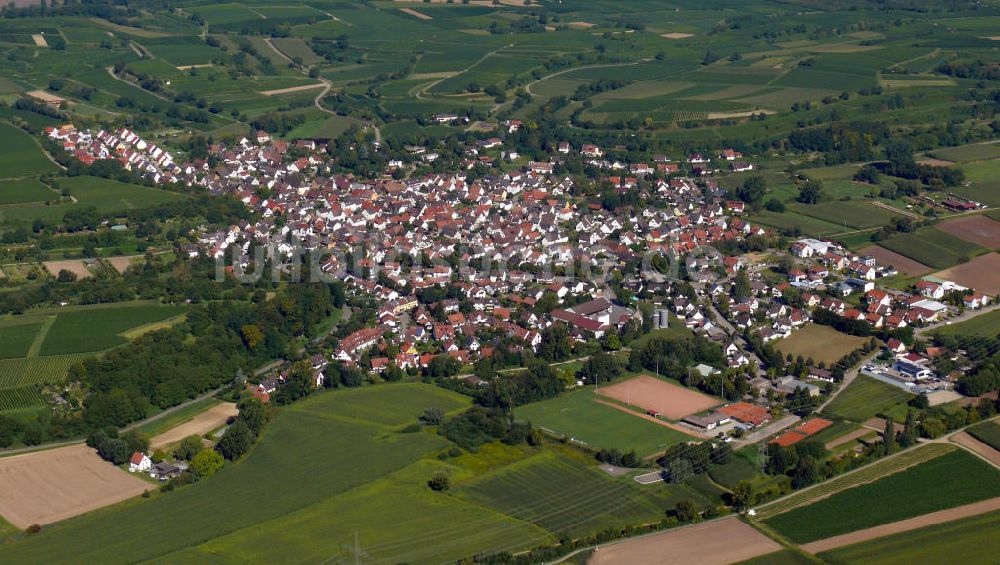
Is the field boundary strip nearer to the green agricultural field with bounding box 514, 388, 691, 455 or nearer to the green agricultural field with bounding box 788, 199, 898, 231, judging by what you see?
the green agricultural field with bounding box 514, 388, 691, 455

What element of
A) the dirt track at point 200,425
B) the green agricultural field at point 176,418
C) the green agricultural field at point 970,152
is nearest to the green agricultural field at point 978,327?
the green agricultural field at point 970,152

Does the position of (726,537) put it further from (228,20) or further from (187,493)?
(228,20)

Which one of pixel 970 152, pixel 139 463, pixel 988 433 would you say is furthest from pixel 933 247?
pixel 139 463

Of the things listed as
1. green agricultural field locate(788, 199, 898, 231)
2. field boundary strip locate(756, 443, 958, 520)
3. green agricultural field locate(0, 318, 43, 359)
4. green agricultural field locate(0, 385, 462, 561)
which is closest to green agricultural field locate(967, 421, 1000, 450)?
field boundary strip locate(756, 443, 958, 520)

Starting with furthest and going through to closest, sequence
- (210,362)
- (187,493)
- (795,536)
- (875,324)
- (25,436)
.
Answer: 1. (875,324)
2. (210,362)
3. (25,436)
4. (187,493)
5. (795,536)

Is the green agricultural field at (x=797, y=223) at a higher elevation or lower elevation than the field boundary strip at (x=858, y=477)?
higher

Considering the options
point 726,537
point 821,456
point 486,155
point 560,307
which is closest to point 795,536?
point 726,537

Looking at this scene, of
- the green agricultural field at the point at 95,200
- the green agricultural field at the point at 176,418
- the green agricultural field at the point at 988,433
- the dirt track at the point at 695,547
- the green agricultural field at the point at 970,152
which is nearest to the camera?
the dirt track at the point at 695,547

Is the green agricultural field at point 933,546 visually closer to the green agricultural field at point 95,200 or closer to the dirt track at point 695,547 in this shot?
the dirt track at point 695,547
